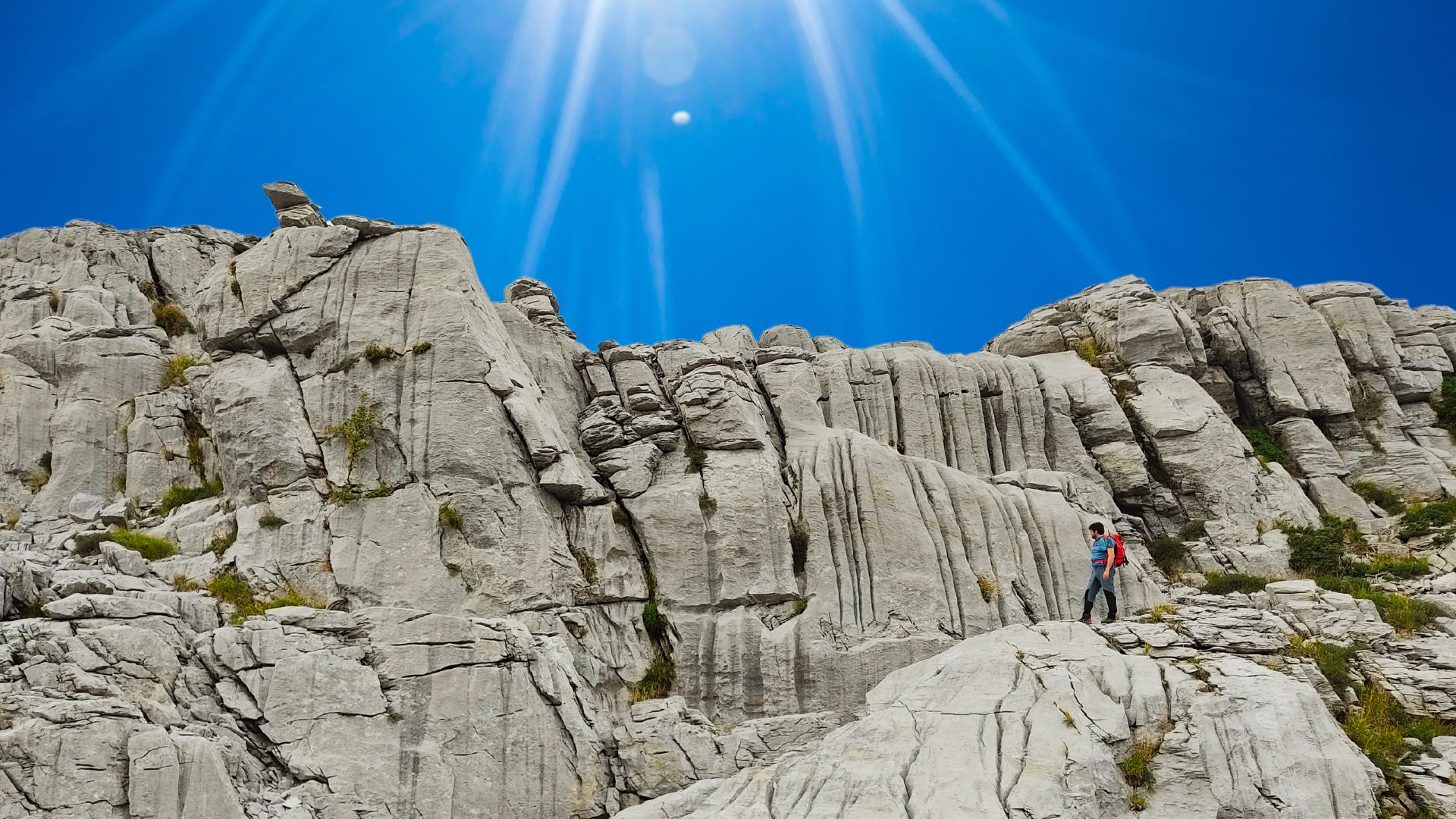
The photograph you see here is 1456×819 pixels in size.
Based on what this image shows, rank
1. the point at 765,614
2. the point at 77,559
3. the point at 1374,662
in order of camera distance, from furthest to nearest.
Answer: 1. the point at 765,614
2. the point at 77,559
3. the point at 1374,662

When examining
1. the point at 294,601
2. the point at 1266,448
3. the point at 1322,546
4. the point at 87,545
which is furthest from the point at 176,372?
the point at 1266,448

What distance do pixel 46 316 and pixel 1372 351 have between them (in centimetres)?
5528

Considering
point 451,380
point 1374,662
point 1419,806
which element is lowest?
point 1419,806

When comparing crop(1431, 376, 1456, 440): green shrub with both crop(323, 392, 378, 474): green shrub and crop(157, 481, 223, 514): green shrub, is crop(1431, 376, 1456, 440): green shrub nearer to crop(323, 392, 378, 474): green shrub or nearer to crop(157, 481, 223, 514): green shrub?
crop(323, 392, 378, 474): green shrub

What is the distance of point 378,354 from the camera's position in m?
30.3

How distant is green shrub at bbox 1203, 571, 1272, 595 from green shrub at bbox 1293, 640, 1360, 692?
6134 mm

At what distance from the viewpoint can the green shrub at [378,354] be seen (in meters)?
30.3

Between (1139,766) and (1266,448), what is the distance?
25.7 metres

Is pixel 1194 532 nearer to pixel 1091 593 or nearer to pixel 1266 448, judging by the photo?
pixel 1266 448

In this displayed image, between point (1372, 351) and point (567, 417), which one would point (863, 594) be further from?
point (1372, 351)

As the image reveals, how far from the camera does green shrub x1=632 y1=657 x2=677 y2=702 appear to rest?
2725 cm

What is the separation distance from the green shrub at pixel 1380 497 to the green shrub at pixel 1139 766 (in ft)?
80.0

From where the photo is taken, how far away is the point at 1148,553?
3444 centimetres

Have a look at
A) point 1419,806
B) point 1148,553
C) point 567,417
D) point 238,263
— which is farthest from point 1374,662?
point 238,263
